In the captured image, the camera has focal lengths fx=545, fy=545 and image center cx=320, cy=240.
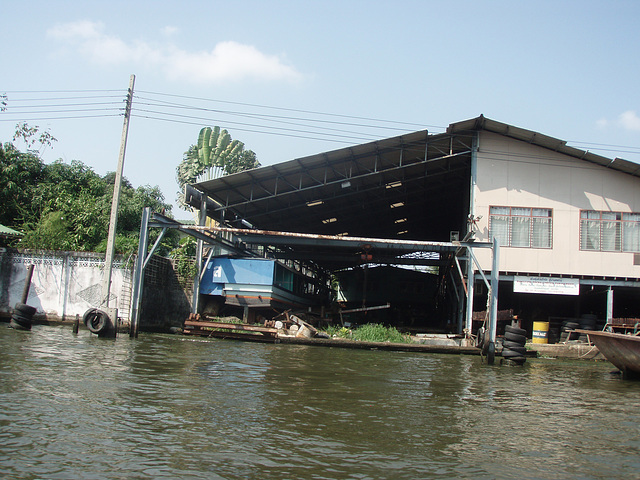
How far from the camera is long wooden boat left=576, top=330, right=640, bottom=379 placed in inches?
544

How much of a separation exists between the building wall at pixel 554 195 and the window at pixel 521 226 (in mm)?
219

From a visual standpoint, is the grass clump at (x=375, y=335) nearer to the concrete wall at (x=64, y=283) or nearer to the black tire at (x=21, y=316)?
the concrete wall at (x=64, y=283)

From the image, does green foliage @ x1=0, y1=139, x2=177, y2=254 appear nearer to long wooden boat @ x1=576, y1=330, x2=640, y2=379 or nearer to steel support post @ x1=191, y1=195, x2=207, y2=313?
steel support post @ x1=191, y1=195, x2=207, y2=313

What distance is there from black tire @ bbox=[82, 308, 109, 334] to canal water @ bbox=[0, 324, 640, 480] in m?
3.98

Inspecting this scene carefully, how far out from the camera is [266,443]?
5719 millimetres

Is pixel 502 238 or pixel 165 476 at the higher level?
pixel 502 238

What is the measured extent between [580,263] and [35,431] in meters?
20.8

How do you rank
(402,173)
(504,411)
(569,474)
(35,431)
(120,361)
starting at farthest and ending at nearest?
(402,173)
(120,361)
(504,411)
(35,431)
(569,474)

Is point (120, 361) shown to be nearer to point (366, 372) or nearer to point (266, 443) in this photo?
point (366, 372)

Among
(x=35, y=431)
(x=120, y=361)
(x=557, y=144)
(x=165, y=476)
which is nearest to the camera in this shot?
(x=165, y=476)

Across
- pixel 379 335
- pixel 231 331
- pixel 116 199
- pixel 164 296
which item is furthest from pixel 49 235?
pixel 379 335

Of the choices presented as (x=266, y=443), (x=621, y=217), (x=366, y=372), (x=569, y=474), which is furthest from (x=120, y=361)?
(x=621, y=217)

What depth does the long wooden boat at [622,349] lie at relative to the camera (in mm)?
13820

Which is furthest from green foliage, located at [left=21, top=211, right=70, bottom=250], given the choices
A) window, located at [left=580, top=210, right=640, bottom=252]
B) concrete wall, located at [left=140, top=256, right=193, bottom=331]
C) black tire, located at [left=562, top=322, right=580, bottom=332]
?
window, located at [left=580, top=210, right=640, bottom=252]
